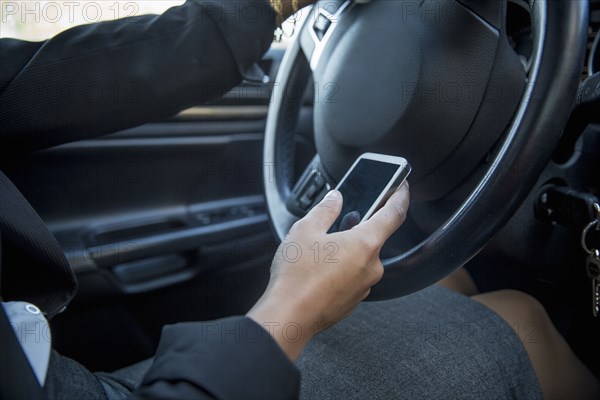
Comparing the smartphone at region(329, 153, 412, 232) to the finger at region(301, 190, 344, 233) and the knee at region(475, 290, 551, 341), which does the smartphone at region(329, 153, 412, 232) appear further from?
the knee at region(475, 290, 551, 341)

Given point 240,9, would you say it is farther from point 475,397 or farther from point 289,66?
point 475,397

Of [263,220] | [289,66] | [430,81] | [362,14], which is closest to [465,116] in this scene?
[430,81]

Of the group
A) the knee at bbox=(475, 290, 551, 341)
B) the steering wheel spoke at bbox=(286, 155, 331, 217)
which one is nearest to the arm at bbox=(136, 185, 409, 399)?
the steering wheel spoke at bbox=(286, 155, 331, 217)

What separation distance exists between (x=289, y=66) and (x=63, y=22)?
40cm

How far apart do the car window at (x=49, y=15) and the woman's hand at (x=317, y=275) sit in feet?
1.59

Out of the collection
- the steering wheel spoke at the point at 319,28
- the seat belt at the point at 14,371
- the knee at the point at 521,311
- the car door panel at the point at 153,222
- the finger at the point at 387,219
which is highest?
the steering wheel spoke at the point at 319,28

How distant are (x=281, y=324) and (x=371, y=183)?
18 centimetres

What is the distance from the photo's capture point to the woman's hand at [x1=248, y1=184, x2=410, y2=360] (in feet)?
1.44

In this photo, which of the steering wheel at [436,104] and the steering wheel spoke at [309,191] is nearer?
the steering wheel at [436,104]

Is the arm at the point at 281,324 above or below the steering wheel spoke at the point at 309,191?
above

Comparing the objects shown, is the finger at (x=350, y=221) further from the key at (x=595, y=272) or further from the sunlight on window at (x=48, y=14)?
the sunlight on window at (x=48, y=14)

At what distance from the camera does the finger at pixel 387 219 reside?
0.48 metres

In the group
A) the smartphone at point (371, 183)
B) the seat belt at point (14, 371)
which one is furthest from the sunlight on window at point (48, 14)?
the seat belt at point (14, 371)

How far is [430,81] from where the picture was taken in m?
0.58
